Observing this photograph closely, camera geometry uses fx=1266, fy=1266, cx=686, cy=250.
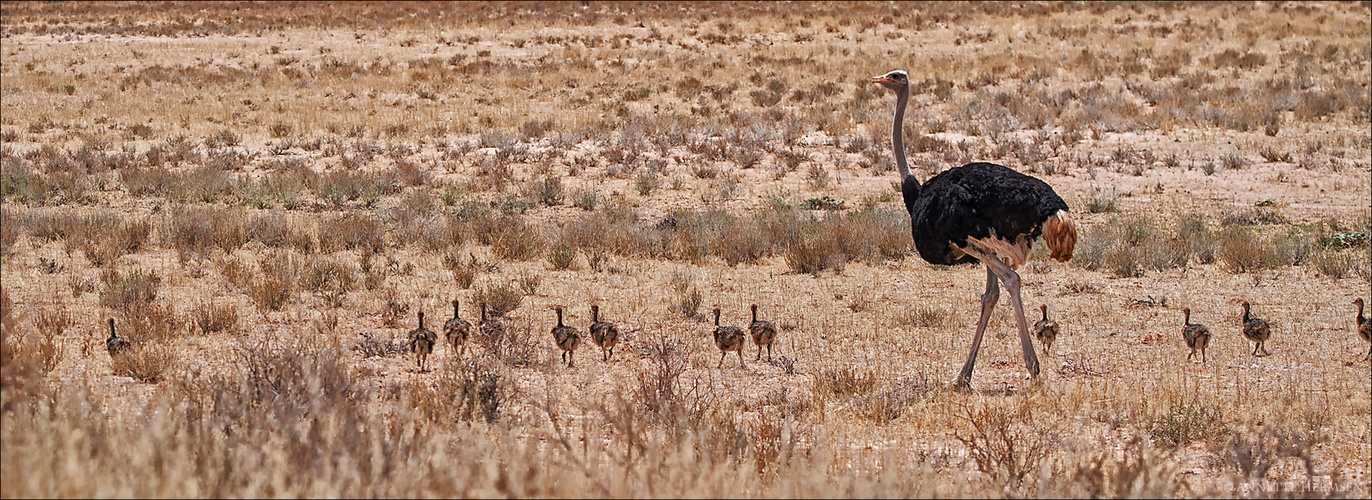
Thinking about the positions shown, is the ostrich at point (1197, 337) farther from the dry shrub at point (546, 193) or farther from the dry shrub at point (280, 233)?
the dry shrub at point (546, 193)

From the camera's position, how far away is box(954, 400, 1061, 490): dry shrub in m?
6.30

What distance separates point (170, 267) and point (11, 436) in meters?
8.13

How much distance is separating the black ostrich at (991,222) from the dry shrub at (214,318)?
216 inches

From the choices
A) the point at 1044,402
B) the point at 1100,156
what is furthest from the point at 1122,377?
the point at 1100,156

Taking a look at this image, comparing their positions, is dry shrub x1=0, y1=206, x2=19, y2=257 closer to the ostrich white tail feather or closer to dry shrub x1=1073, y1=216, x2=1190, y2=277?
the ostrich white tail feather

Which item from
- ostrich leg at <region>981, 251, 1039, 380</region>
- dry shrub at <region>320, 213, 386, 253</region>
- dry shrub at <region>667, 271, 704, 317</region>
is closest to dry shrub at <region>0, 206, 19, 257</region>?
dry shrub at <region>320, 213, 386, 253</region>

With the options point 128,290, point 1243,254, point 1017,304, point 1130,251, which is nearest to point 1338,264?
point 1243,254

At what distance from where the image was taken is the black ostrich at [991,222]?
8.00m

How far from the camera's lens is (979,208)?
8.15 metres

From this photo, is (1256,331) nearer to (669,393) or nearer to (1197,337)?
(1197,337)

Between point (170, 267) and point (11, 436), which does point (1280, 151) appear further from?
point (11, 436)

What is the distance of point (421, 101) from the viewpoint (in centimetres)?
2805

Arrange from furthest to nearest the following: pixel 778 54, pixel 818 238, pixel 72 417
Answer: pixel 778 54 < pixel 818 238 < pixel 72 417

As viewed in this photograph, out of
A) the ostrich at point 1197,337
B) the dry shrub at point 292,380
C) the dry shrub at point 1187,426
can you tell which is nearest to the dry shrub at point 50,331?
the dry shrub at point 292,380
